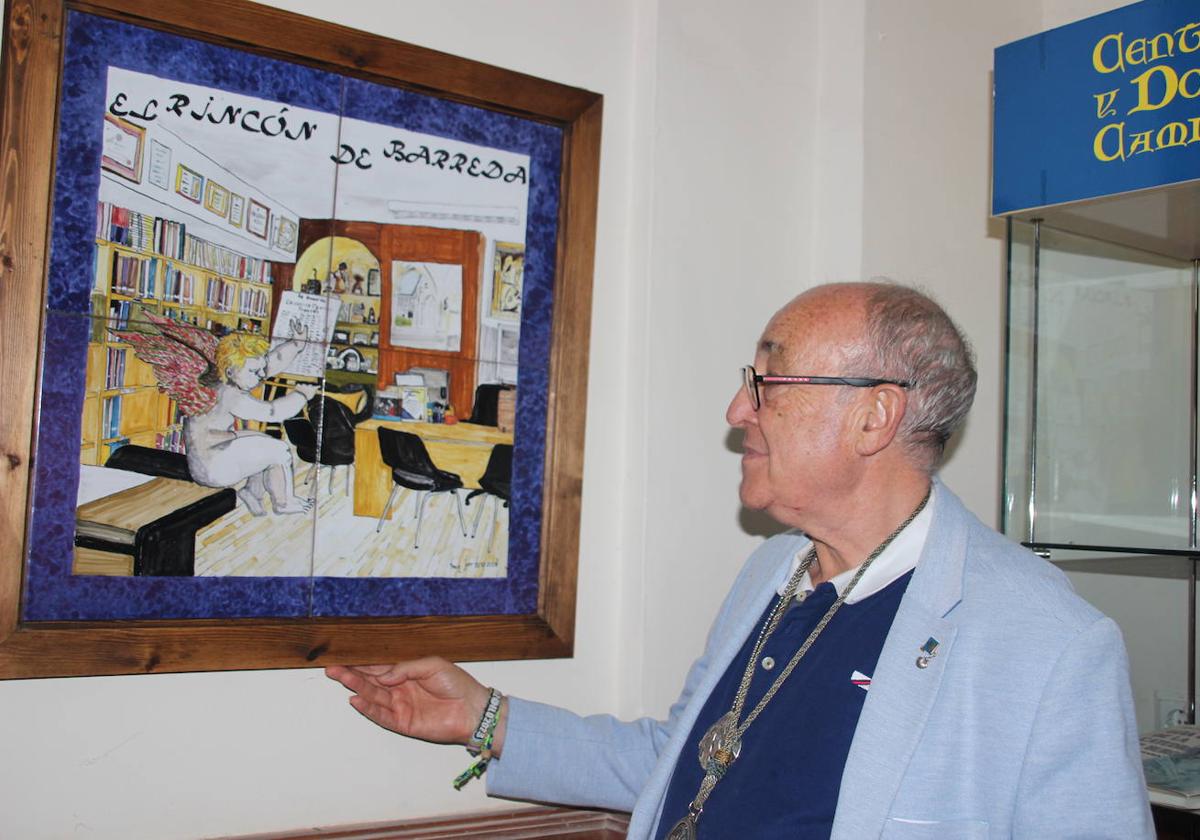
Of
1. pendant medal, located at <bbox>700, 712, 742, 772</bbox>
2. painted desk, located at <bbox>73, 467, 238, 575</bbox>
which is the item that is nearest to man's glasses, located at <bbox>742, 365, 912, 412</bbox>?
pendant medal, located at <bbox>700, 712, 742, 772</bbox>

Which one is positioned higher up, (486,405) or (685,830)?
(486,405)

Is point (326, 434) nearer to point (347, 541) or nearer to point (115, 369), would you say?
point (347, 541)

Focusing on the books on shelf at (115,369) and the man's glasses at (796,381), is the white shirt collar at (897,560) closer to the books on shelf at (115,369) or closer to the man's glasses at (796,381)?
the man's glasses at (796,381)

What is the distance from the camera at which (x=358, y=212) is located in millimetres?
1790

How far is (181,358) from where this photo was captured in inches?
63.7

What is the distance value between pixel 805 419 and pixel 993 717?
50 centimetres

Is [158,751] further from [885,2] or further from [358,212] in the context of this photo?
[885,2]

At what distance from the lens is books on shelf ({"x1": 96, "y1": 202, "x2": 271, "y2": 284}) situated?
1569 millimetres

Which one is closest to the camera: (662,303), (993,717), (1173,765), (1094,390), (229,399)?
(993,717)

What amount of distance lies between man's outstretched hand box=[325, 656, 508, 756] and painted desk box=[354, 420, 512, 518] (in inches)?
10.8

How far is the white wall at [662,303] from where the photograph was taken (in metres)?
1.63

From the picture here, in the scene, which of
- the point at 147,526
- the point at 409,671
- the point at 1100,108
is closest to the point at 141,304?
the point at 147,526

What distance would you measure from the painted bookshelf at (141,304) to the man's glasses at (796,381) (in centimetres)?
83

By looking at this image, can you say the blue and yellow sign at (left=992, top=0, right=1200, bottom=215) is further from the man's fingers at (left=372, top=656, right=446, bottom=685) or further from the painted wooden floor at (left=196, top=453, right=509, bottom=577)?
the man's fingers at (left=372, top=656, right=446, bottom=685)
